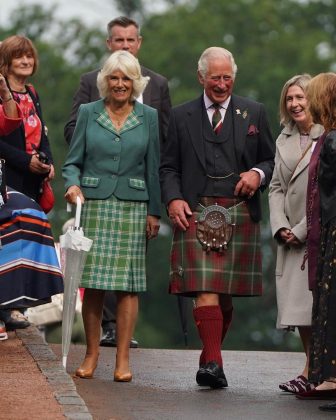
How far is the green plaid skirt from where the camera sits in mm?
12227

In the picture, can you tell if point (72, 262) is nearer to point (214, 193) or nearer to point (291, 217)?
point (214, 193)

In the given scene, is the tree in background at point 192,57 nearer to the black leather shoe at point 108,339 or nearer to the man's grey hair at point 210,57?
the black leather shoe at point 108,339

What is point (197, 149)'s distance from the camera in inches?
491

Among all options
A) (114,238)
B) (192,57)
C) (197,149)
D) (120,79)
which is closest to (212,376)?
(114,238)

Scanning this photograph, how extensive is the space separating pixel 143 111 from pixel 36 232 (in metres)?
1.03

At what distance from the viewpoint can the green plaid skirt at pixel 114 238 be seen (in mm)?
12227

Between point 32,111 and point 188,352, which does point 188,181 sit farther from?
point 188,352

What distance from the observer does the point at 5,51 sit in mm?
13391

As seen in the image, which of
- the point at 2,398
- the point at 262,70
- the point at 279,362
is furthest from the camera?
the point at 262,70

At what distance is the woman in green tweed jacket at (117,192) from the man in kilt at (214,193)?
225mm

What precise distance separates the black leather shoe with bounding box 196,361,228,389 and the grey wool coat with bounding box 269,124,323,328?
50 centimetres

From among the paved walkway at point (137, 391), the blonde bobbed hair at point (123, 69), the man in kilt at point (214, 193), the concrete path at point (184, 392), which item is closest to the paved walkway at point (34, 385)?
the paved walkway at point (137, 391)

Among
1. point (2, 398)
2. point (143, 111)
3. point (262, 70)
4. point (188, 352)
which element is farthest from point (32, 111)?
point (262, 70)

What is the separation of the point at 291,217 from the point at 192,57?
46873 millimetres
